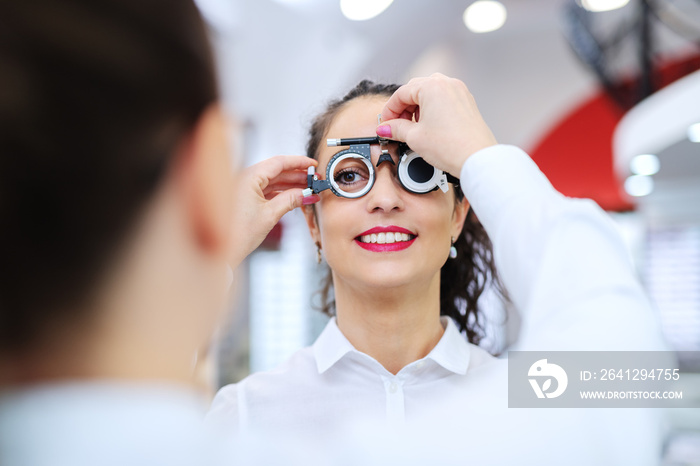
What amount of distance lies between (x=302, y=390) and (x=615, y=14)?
208 inches

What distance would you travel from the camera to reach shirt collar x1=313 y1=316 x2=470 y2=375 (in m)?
1.33

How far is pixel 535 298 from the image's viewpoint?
584 millimetres

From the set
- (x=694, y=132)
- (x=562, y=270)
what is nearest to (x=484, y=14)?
(x=694, y=132)

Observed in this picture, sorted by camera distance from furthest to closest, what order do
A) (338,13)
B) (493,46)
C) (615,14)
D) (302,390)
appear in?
(493,46) → (615,14) → (338,13) → (302,390)

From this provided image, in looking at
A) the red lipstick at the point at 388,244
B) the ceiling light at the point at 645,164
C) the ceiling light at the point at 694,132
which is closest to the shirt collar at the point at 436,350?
the red lipstick at the point at 388,244

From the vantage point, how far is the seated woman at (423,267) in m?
0.58

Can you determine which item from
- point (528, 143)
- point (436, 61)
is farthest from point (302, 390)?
point (528, 143)

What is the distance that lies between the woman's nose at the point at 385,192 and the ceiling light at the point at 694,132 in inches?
96.6

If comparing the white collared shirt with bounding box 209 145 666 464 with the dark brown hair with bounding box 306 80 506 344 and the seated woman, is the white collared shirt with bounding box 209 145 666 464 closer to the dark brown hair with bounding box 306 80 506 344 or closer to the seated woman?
the seated woman

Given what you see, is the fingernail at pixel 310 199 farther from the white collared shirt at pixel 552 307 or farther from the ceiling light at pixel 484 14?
the ceiling light at pixel 484 14

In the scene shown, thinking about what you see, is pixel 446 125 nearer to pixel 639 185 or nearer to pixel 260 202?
pixel 260 202

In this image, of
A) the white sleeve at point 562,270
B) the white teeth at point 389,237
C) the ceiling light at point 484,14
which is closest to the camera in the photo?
the white sleeve at point 562,270

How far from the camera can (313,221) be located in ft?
4.88

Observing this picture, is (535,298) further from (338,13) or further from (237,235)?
(338,13)
